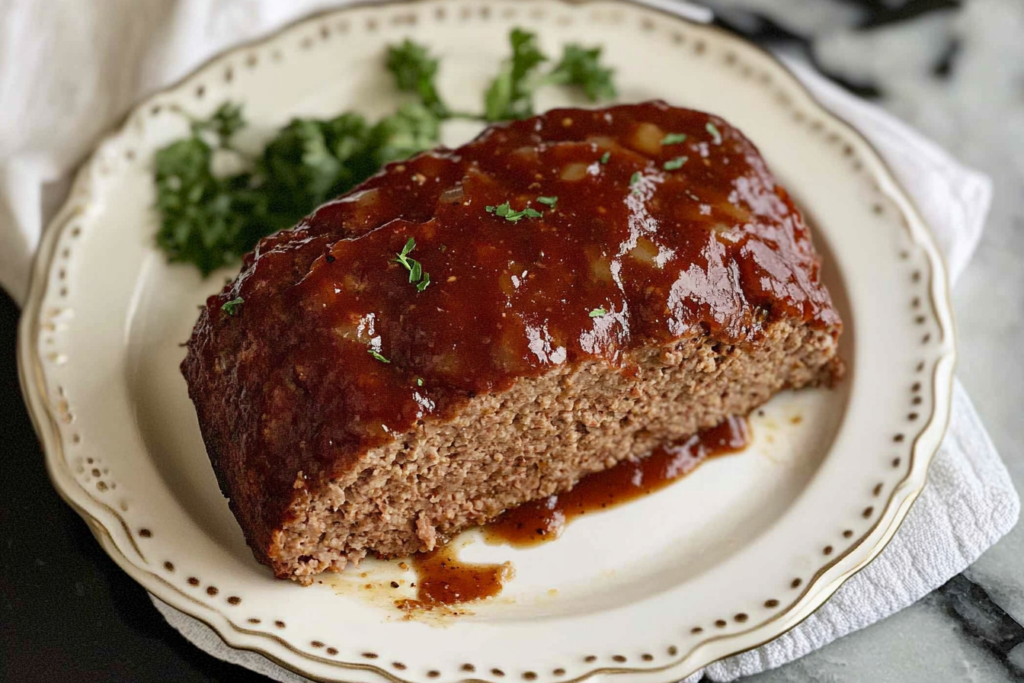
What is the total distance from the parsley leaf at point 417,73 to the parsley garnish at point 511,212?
177 cm

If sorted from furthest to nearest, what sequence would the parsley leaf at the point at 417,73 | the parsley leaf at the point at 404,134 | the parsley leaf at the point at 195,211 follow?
the parsley leaf at the point at 417,73
the parsley leaf at the point at 404,134
the parsley leaf at the point at 195,211

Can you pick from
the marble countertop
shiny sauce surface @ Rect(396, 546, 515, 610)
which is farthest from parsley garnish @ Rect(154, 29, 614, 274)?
shiny sauce surface @ Rect(396, 546, 515, 610)

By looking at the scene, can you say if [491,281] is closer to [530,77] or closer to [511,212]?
[511,212]

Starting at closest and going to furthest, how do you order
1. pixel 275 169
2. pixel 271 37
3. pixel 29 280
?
1. pixel 29 280
2. pixel 275 169
3. pixel 271 37

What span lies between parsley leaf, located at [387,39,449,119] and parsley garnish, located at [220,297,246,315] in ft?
7.06

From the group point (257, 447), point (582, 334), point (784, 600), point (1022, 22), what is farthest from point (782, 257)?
point (1022, 22)

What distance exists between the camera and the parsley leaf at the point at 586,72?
6.38 meters

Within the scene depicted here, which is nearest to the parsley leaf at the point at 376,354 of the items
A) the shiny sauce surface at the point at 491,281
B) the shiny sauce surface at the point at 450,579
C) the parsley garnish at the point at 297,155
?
the shiny sauce surface at the point at 491,281

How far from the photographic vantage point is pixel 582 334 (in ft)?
14.9

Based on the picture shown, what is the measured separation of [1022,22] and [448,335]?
534 centimetres

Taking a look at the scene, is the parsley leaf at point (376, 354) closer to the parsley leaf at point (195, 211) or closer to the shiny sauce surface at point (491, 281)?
the shiny sauce surface at point (491, 281)

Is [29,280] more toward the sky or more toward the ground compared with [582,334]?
more toward the ground

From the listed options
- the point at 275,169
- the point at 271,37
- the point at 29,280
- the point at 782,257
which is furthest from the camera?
the point at 271,37

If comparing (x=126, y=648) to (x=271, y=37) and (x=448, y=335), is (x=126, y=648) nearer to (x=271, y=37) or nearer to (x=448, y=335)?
(x=448, y=335)
